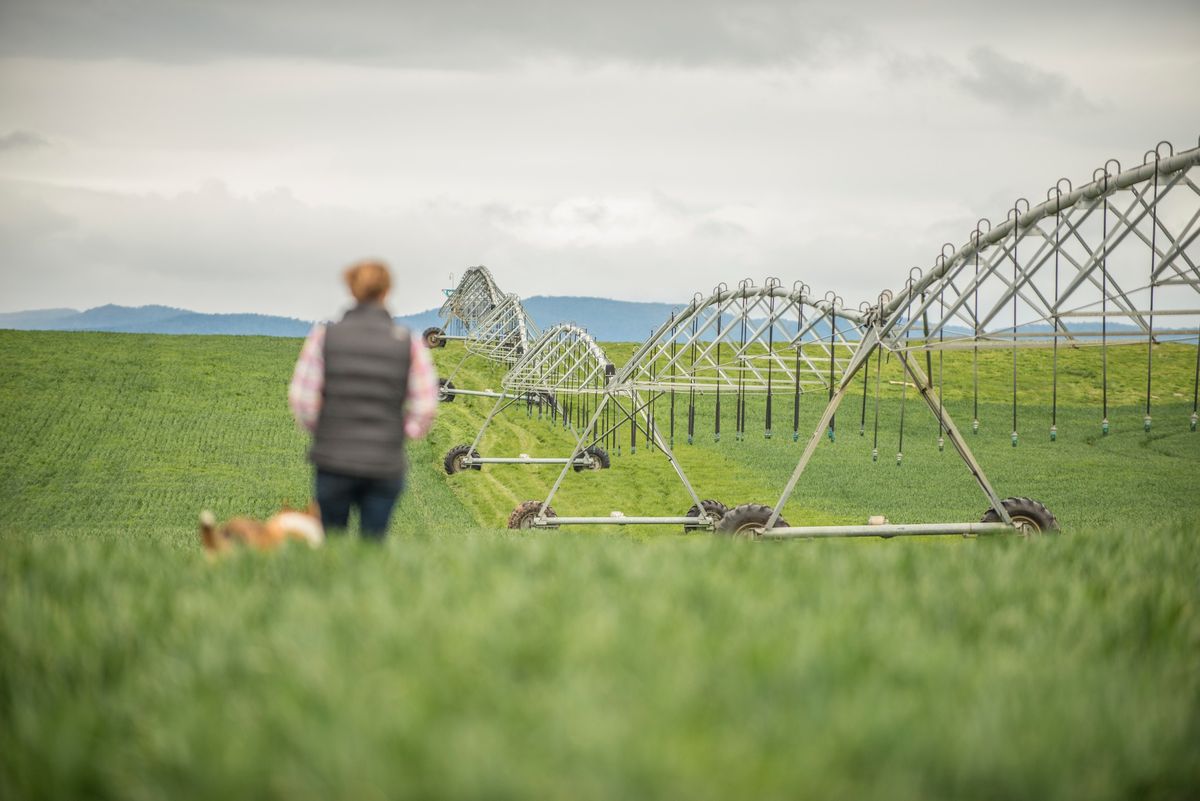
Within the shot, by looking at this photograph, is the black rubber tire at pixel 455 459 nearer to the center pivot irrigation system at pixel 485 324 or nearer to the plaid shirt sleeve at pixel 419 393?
the center pivot irrigation system at pixel 485 324

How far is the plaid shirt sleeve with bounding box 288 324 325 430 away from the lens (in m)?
7.57

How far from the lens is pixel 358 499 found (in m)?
7.82

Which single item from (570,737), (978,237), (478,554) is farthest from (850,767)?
(978,237)

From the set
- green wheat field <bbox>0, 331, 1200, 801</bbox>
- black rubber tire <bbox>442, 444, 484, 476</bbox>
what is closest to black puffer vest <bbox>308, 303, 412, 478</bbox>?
green wheat field <bbox>0, 331, 1200, 801</bbox>

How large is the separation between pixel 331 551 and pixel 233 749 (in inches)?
118

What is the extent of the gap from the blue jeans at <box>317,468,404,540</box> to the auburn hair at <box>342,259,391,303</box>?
3.90 ft

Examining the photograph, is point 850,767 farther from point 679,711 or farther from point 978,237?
point 978,237

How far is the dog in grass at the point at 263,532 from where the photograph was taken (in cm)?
692

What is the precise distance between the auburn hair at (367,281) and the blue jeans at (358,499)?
3.90ft

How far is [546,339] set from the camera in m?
33.2

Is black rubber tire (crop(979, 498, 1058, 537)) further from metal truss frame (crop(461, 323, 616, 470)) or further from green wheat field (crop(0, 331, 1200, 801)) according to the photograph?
metal truss frame (crop(461, 323, 616, 470))

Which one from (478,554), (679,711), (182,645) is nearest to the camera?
(679,711)

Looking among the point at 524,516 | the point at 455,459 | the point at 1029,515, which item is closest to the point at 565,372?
the point at 455,459

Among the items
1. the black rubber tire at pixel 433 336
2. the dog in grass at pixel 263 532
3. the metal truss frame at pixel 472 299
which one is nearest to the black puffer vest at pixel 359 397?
the dog in grass at pixel 263 532
